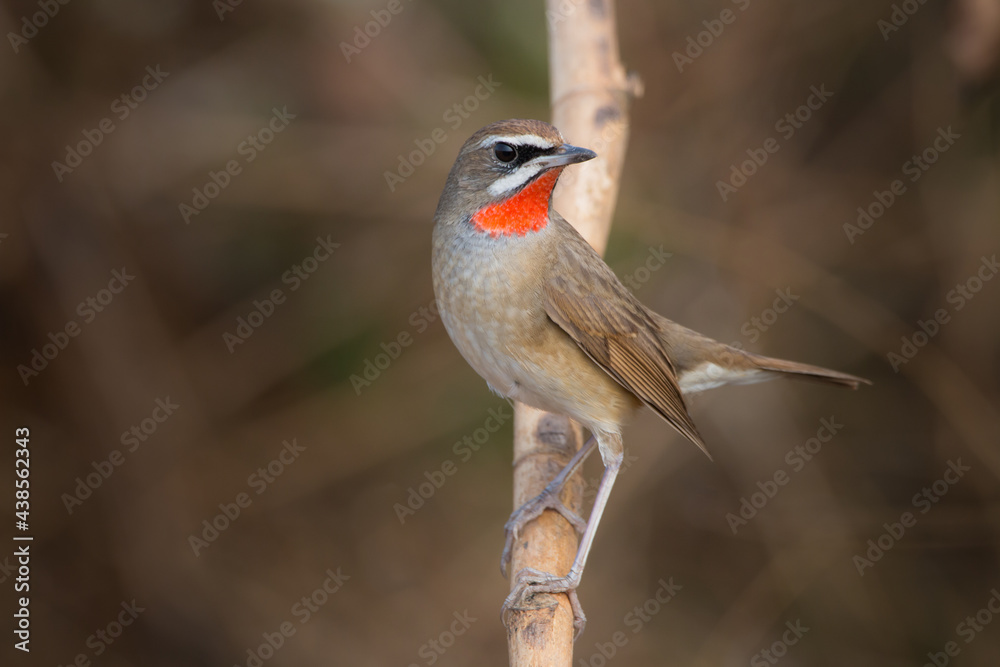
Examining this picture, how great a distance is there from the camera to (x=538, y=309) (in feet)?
15.6

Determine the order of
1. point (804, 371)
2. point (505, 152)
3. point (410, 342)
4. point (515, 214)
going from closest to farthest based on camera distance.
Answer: point (505, 152), point (515, 214), point (804, 371), point (410, 342)

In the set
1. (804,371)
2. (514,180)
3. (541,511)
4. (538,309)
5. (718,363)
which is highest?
(514,180)

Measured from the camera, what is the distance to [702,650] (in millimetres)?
7984

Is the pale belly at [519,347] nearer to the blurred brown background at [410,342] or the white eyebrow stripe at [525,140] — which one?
the white eyebrow stripe at [525,140]

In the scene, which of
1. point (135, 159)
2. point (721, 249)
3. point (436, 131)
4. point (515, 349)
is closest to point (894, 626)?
point (721, 249)

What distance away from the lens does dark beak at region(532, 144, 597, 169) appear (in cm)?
429

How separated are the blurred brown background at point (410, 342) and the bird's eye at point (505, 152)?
3.27 meters

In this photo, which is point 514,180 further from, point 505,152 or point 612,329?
point 612,329

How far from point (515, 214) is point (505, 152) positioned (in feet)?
1.03

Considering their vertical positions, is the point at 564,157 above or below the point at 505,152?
below

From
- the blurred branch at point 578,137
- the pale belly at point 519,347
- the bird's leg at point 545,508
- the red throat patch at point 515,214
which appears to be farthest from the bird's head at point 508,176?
the bird's leg at point 545,508

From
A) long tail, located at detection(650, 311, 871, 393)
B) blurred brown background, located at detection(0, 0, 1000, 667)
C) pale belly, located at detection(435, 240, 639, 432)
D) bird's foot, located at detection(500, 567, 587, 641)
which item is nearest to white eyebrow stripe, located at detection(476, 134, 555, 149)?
pale belly, located at detection(435, 240, 639, 432)

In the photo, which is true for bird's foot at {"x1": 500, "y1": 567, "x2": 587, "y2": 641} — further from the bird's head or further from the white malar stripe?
the white malar stripe

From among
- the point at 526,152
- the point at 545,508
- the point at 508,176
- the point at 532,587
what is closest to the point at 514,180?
the point at 508,176
